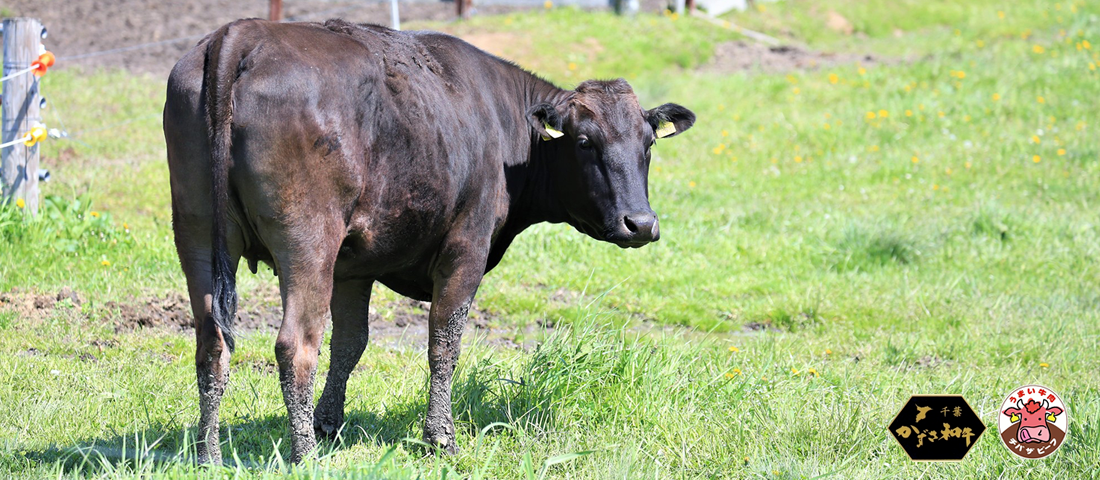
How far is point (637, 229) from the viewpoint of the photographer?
15.9 feet

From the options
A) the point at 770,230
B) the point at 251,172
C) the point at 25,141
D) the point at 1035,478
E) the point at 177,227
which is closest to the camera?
the point at 251,172

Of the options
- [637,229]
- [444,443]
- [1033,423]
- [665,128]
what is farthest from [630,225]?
[1033,423]

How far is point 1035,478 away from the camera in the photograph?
14.7 ft

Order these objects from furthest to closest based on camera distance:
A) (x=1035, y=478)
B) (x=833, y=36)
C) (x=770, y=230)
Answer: (x=833, y=36), (x=770, y=230), (x=1035, y=478)

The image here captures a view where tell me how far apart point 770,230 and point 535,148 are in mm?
4760

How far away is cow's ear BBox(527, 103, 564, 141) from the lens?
5.00 metres

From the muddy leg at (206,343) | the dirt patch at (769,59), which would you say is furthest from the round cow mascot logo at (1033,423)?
the dirt patch at (769,59)

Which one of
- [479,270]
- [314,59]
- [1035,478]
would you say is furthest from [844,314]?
[314,59]

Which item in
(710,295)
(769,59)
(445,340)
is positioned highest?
(445,340)

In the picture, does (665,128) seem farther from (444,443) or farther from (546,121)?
(444,443)

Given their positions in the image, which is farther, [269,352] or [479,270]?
[269,352]

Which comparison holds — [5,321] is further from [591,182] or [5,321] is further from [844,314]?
[844,314]

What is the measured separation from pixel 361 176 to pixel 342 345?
1270mm

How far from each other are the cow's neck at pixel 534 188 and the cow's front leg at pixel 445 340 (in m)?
0.47
